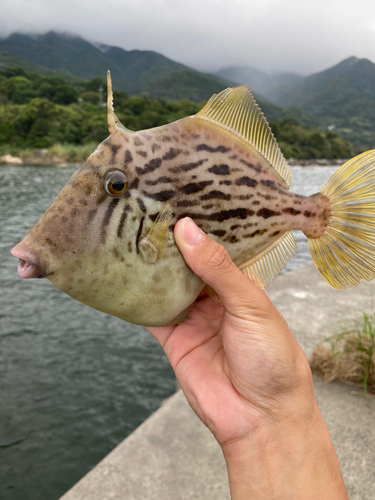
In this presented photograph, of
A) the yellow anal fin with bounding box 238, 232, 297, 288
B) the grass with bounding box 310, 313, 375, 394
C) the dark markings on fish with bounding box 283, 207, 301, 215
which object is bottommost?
the grass with bounding box 310, 313, 375, 394

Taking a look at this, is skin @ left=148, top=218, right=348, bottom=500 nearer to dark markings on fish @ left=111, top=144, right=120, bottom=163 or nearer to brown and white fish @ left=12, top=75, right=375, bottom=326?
brown and white fish @ left=12, top=75, right=375, bottom=326

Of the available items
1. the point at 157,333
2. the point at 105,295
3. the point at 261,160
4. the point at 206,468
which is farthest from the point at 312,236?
the point at 206,468

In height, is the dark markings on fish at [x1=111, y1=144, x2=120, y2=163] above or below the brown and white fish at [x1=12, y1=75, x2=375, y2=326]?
above

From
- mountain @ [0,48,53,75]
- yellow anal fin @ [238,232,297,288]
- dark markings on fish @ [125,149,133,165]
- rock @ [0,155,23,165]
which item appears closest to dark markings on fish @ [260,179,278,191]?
yellow anal fin @ [238,232,297,288]

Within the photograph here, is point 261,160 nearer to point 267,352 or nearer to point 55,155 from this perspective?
point 267,352

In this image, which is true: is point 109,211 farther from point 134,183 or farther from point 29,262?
point 29,262

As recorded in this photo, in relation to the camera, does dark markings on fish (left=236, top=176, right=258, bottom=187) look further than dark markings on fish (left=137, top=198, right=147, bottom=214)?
Yes
